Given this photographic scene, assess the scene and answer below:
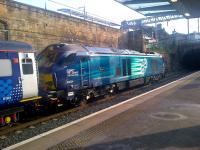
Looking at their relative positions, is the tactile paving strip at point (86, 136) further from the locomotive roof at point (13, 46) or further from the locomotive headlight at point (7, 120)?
the locomotive roof at point (13, 46)

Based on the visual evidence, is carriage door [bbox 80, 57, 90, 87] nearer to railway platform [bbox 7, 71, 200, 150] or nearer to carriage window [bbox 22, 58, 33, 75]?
railway platform [bbox 7, 71, 200, 150]

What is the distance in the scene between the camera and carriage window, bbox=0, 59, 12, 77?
11410 mm

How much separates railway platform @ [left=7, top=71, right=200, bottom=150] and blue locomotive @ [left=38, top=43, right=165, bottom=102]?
251cm

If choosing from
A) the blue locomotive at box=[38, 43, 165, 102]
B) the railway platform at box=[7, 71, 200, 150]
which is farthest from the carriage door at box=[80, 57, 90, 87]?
the railway platform at box=[7, 71, 200, 150]

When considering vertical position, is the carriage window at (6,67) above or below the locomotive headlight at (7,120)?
above

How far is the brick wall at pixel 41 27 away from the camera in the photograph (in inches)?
792

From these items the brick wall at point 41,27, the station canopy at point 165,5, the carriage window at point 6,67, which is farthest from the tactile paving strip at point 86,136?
the station canopy at point 165,5

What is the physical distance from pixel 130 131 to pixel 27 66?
4831mm

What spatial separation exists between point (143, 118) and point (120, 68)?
9.94 meters

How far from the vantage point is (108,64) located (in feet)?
66.3

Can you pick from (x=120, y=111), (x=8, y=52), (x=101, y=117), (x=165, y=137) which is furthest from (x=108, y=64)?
(x=165, y=137)

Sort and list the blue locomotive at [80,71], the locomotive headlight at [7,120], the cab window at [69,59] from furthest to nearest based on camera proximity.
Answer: the cab window at [69,59] < the blue locomotive at [80,71] < the locomotive headlight at [7,120]

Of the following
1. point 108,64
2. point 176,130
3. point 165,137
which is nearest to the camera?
point 165,137

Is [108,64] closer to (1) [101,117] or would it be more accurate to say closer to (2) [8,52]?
(1) [101,117]
